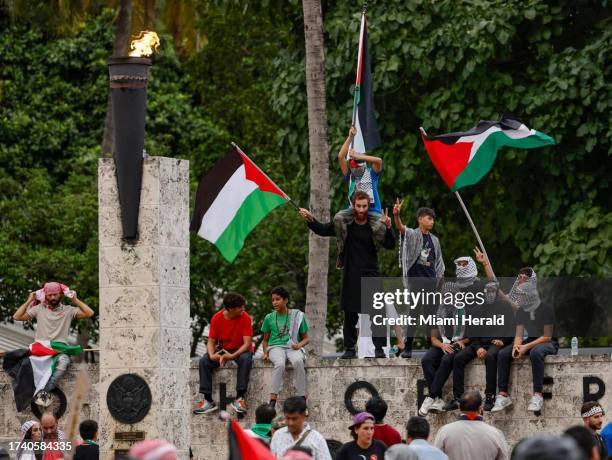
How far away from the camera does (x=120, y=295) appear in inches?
666

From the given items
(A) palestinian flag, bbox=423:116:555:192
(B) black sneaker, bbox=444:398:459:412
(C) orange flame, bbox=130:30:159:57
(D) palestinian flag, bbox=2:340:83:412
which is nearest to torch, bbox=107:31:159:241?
(C) orange flame, bbox=130:30:159:57

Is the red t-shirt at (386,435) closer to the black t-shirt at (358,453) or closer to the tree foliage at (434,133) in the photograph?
the black t-shirt at (358,453)

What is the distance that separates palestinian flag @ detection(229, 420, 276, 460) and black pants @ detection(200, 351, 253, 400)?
351 inches

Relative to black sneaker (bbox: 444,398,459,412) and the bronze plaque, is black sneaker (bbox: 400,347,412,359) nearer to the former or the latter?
black sneaker (bbox: 444,398,459,412)

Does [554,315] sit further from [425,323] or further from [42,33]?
Answer: [42,33]

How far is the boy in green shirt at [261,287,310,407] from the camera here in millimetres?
19000

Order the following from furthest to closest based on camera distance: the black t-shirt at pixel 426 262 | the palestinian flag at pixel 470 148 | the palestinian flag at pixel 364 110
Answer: the palestinian flag at pixel 364 110 < the palestinian flag at pixel 470 148 < the black t-shirt at pixel 426 262

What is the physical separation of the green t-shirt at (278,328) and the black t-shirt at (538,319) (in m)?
2.47

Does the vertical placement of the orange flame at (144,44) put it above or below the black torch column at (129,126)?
above

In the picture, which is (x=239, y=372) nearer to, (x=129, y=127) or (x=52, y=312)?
(x=52, y=312)

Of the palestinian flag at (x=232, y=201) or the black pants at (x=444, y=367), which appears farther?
the palestinian flag at (x=232, y=201)

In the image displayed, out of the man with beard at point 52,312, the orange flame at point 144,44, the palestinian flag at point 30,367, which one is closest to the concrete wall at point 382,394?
the palestinian flag at point 30,367

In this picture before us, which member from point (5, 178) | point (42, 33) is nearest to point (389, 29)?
point (5, 178)

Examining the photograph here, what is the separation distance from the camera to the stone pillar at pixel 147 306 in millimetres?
16781
